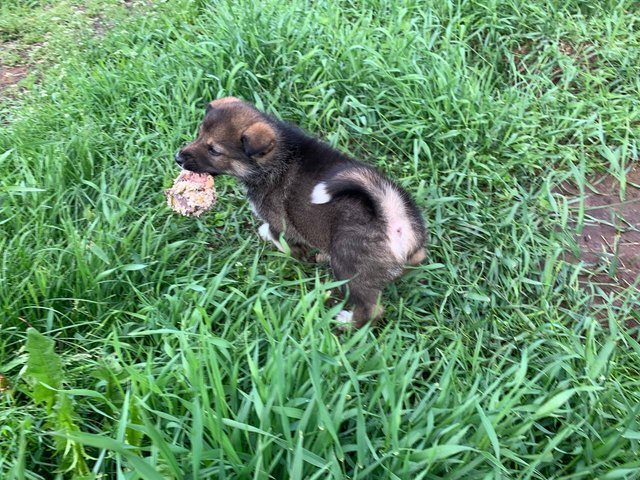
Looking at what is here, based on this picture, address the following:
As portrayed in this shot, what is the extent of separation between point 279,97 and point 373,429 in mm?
2581

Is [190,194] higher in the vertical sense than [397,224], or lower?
lower

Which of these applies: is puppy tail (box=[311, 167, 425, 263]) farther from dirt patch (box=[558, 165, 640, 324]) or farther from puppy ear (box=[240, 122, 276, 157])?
dirt patch (box=[558, 165, 640, 324])

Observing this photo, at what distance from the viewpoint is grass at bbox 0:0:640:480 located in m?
2.04

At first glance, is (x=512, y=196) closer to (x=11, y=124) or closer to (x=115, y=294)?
(x=115, y=294)

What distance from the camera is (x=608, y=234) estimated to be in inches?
130

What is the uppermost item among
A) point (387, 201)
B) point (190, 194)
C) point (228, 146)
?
point (228, 146)

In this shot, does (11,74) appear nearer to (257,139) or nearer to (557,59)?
(257,139)

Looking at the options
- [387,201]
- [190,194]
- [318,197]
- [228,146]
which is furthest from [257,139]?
[387,201]

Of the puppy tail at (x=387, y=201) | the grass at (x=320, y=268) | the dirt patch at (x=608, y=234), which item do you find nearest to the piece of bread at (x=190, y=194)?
Result: the grass at (x=320, y=268)

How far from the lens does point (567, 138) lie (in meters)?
3.79

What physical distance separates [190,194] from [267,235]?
22.2 inches

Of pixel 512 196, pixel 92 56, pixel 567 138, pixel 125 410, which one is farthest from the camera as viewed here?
pixel 92 56

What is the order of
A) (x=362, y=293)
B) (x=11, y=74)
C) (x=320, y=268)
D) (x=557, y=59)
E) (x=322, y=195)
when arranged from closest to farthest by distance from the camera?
(x=322, y=195)
(x=362, y=293)
(x=320, y=268)
(x=557, y=59)
(x=11, y=74)

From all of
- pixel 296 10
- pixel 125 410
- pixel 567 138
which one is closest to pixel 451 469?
pixel 125 410
